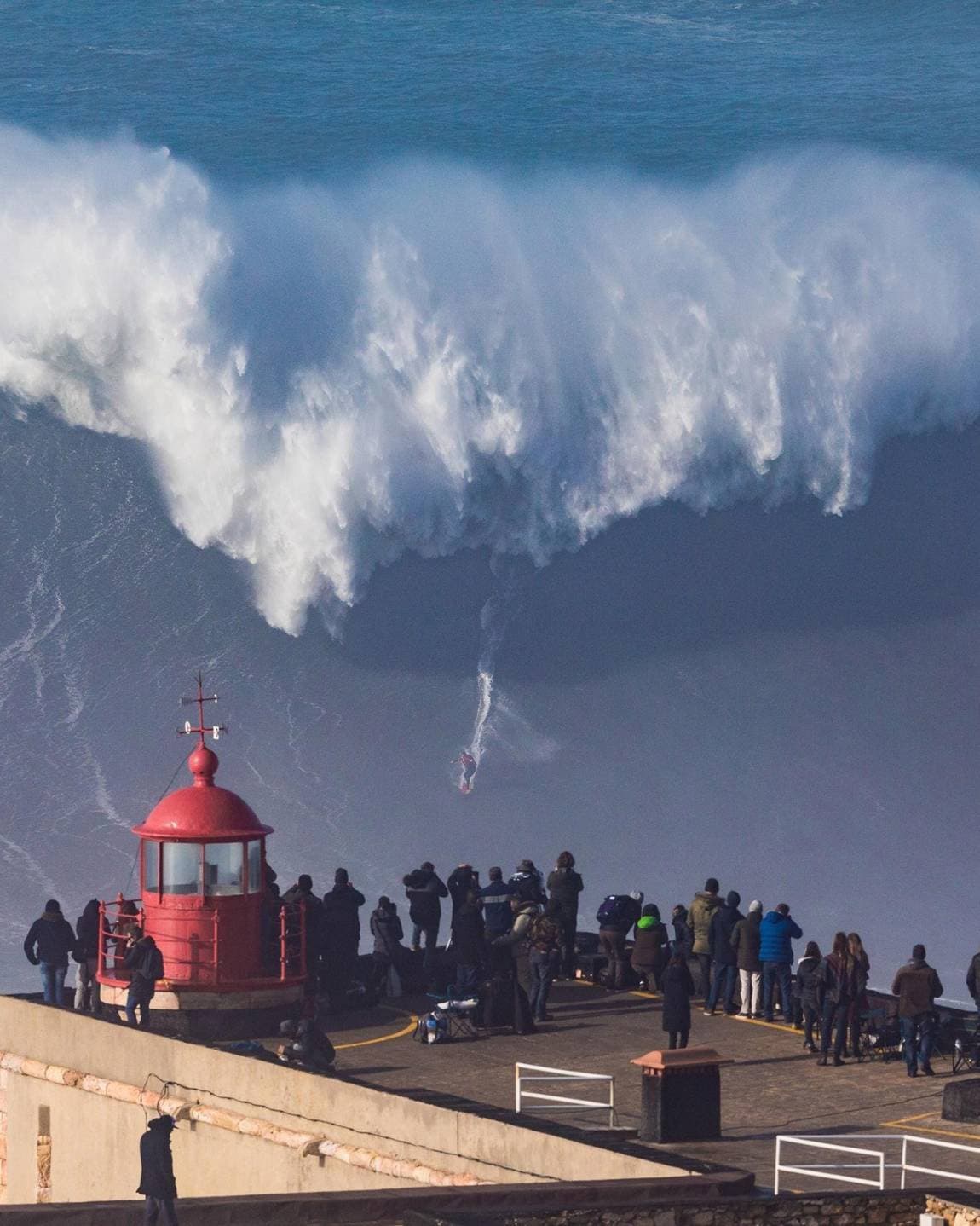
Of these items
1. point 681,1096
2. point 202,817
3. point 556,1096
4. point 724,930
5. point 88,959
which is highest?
point 202,817

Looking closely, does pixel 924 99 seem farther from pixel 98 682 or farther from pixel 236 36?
pixel 98 682

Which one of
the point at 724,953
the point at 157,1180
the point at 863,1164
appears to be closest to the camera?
the point at 157,1180

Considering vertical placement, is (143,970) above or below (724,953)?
below

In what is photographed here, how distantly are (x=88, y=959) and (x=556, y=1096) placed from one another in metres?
4.84

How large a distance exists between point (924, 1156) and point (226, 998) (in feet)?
19.7

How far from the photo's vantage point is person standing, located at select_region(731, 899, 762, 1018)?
21.0 m

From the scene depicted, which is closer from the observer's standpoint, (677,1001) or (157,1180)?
(157,1180)

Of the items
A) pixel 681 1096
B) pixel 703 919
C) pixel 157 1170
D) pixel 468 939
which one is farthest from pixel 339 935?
pixel 157 1170

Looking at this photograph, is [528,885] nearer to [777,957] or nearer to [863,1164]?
[777,957]

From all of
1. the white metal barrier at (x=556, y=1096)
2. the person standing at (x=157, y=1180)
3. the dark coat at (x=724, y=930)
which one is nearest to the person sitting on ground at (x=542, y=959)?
the dark coat at (x=724, y=930)

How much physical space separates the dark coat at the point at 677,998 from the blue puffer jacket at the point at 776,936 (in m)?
1.19

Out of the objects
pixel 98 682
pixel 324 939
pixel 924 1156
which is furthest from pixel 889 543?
pixel 924 1156

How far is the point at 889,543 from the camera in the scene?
39.3 meters

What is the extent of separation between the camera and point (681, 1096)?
1775 centimetres
